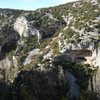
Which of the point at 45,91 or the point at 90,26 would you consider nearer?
the point at 45,91

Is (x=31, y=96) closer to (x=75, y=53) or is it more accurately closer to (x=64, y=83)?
(x=64, y=83)

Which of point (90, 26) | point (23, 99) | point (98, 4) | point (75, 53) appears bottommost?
point (23, 99)

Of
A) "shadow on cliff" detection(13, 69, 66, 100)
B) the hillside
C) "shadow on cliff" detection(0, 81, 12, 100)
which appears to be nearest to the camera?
"shadow on cliff" detection(0, 81, 12, 100)

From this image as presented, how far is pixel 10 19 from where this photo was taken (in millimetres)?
172000

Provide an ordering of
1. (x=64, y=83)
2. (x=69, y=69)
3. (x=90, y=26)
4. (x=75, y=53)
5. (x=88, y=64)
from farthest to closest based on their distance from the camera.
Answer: (x=90, y=26) → (x=75, y=53) → (x=88, y=64) → (x=69, y=69) → (x=64, y=83)

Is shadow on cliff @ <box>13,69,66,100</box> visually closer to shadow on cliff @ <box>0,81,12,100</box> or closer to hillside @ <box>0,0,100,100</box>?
hillside @ <box>0,0,100,100</box>

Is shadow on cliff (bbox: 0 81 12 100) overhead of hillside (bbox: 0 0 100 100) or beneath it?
beneath

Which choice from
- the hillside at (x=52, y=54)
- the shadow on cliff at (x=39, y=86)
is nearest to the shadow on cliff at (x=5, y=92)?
the hillside at (x=52, y=54)

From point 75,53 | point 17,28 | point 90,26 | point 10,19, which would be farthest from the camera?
point 10,19

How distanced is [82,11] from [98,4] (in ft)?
23.6

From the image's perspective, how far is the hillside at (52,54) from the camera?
7806 cm

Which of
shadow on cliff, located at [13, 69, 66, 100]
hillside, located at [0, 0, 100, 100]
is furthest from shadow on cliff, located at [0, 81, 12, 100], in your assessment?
shadow on cliff, located at [13, 69, 66, 100]

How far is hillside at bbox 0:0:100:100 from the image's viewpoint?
78062 millimetres

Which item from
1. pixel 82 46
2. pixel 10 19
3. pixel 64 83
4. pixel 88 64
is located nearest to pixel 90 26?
pixel 82 46
